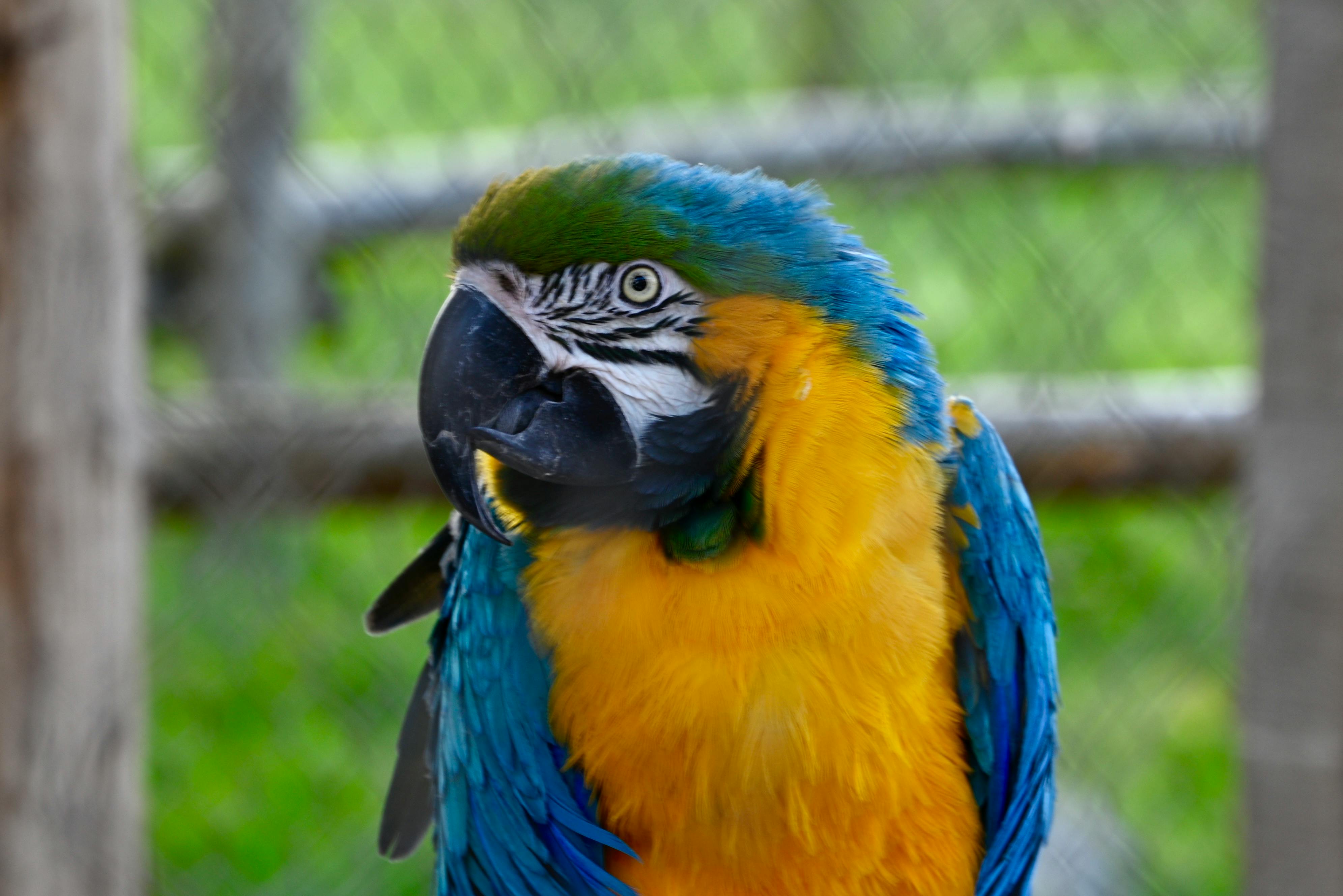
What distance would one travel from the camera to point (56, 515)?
3.65ft

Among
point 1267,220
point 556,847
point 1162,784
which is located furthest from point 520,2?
point 1162,784

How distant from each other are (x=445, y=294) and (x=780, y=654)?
36.2 inches

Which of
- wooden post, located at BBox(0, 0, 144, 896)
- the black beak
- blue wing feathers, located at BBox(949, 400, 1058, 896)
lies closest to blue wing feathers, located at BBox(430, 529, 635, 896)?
the black beak

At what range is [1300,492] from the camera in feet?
3.28

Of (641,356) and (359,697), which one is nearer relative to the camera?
(641,356)

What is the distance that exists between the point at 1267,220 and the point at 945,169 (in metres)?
1.07

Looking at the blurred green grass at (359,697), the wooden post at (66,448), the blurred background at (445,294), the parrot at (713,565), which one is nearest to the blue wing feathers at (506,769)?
the parrot at (713,565)

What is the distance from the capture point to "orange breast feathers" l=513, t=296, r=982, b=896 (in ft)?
2.41

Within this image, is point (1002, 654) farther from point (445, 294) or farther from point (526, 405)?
point (445, 294)

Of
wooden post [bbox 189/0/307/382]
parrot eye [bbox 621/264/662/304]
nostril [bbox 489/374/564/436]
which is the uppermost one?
wooden post [bbox 189/0/307/382]

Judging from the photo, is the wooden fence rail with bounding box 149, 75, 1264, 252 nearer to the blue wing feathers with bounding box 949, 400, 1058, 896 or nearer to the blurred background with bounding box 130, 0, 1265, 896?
the blurred background with bounding box 130, 0, 1265, 896

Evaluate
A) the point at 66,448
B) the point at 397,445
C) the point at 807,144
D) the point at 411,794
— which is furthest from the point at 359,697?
the point at 807,144

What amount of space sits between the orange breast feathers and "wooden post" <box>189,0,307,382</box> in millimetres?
1032

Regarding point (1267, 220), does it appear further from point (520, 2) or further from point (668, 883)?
point (520, 2)
